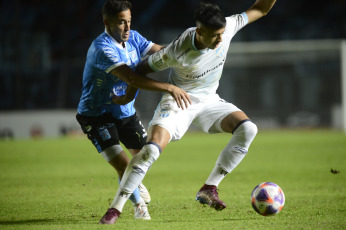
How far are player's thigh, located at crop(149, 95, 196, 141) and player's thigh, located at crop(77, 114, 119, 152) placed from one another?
43 cm

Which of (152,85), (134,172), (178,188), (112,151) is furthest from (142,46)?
(178,188)

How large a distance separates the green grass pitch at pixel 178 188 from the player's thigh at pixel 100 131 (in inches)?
29.5

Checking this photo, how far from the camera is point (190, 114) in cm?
579

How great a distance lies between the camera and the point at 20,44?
2289 centimetres

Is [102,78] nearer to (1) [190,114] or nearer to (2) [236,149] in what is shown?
(1) [190,114]

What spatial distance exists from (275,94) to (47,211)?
62.8ft

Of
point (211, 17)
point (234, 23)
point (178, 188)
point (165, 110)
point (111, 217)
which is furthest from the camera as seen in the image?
point (178, 188)

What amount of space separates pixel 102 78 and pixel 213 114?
3.96ft

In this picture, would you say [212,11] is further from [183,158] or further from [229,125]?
[183,158]

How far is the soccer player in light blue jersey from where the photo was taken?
5.30 meters

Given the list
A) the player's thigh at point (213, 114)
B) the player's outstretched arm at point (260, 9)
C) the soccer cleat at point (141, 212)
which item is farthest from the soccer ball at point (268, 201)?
the player's outstretched arm at point (260, 9)

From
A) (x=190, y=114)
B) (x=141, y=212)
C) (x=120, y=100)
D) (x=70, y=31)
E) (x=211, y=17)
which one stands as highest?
(x=211, y=17)

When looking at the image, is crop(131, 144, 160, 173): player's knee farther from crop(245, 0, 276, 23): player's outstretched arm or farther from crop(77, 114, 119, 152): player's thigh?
crop(245, 0, 276, 23): player's outstretched arm

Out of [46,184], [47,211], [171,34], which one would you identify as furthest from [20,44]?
[47,211]
